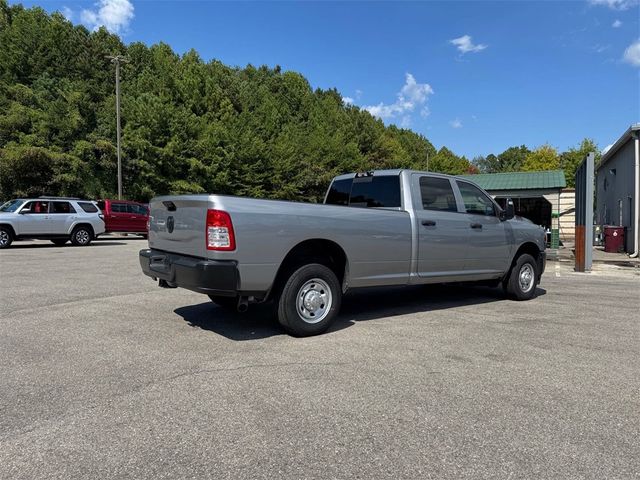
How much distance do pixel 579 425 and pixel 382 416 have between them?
1326 mm

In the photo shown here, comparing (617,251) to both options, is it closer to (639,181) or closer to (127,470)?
(639,181)

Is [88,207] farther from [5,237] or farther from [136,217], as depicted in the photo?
[136,217]

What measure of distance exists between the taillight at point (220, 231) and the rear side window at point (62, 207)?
614 inches

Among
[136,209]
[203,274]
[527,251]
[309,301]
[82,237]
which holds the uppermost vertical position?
[136,209]

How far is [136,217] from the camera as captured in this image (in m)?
25.1

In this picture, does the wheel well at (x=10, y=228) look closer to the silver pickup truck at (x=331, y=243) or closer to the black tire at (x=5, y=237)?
the black tire at (x=5, y=237)

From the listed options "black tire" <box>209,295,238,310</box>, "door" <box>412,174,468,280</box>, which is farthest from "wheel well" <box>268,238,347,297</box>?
"black tire" <box>209,295,238,310</box>

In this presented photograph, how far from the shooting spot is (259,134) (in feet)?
168

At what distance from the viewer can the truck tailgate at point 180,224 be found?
513 cm

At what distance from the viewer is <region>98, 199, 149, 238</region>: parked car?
24344mm

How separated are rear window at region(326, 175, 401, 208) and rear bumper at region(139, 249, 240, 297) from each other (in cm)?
269

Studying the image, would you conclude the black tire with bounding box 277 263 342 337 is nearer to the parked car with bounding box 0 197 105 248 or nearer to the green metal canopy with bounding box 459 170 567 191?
the parked car with bounding box 0 197 105 248

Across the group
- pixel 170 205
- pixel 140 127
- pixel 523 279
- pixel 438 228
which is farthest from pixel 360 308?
pixel 140 127

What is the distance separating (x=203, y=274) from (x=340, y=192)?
3.26 metres
